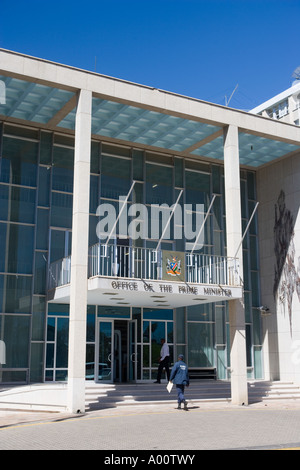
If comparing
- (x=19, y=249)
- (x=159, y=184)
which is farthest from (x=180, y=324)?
(x=19, y=249)

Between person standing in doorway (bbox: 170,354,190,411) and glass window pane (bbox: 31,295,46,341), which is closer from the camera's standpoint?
person standing in doorway (bbox: 170,354,190,411)

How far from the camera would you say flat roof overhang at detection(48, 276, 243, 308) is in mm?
15438

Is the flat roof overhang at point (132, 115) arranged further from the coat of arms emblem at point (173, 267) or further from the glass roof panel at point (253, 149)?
the coat of arms emblem at point (173, 267)

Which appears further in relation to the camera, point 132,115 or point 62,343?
point 132,115

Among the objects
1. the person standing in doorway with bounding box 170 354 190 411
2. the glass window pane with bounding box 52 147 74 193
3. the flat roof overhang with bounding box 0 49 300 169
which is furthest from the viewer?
the glass window pane with bounding box 52 147 74 193

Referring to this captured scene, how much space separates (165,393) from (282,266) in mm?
8488

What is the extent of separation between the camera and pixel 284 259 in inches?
907

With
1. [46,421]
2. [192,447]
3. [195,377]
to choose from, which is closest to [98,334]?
[195,377]

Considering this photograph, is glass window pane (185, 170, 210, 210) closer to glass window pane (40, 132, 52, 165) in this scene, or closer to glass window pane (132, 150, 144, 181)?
glass window pane (132, 150, 144, 181)

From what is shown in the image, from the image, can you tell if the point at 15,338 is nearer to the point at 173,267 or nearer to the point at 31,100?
the point at 173,267

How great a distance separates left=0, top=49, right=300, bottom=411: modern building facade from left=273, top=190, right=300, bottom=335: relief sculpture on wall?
57 millimetres

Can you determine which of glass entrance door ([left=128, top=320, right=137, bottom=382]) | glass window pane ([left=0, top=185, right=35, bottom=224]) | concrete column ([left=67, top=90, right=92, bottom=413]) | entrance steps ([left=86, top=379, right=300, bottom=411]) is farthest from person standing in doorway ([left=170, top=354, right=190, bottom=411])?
glass window pane ([left=0, top=185, right=35, bottom=224])

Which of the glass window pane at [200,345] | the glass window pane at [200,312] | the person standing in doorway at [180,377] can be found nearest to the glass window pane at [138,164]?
the glass window pane at [200,312]

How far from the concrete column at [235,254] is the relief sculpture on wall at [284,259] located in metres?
5.06
